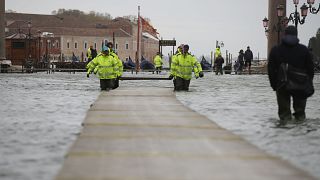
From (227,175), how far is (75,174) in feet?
4.10

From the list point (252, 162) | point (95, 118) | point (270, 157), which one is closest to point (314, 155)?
point (270, 157)

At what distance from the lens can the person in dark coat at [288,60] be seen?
976 centimetres

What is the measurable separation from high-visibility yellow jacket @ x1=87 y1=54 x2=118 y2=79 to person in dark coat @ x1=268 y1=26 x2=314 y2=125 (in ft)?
29.7

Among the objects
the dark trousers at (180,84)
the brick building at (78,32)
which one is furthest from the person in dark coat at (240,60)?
the brick building at (78,32)

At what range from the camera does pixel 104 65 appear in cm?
1827

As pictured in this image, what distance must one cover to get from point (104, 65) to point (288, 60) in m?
9.30

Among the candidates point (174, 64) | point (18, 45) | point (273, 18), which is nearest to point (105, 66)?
point (174, 64)

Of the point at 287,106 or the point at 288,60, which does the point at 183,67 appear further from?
the point at 288,60

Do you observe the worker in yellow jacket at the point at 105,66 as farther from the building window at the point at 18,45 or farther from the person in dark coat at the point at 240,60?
the building window at the point at 18,45

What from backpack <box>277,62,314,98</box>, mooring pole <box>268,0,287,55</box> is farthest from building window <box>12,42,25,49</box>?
backpack <box>277,62,314,98</box>

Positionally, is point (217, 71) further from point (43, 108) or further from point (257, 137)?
point (257, 137)

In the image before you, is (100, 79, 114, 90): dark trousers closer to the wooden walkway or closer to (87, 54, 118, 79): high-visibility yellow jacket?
(87, 54, 118, 79): high-visibility yellow jacket

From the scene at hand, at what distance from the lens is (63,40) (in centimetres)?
11219

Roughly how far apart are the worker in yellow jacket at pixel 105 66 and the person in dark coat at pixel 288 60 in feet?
29.7
